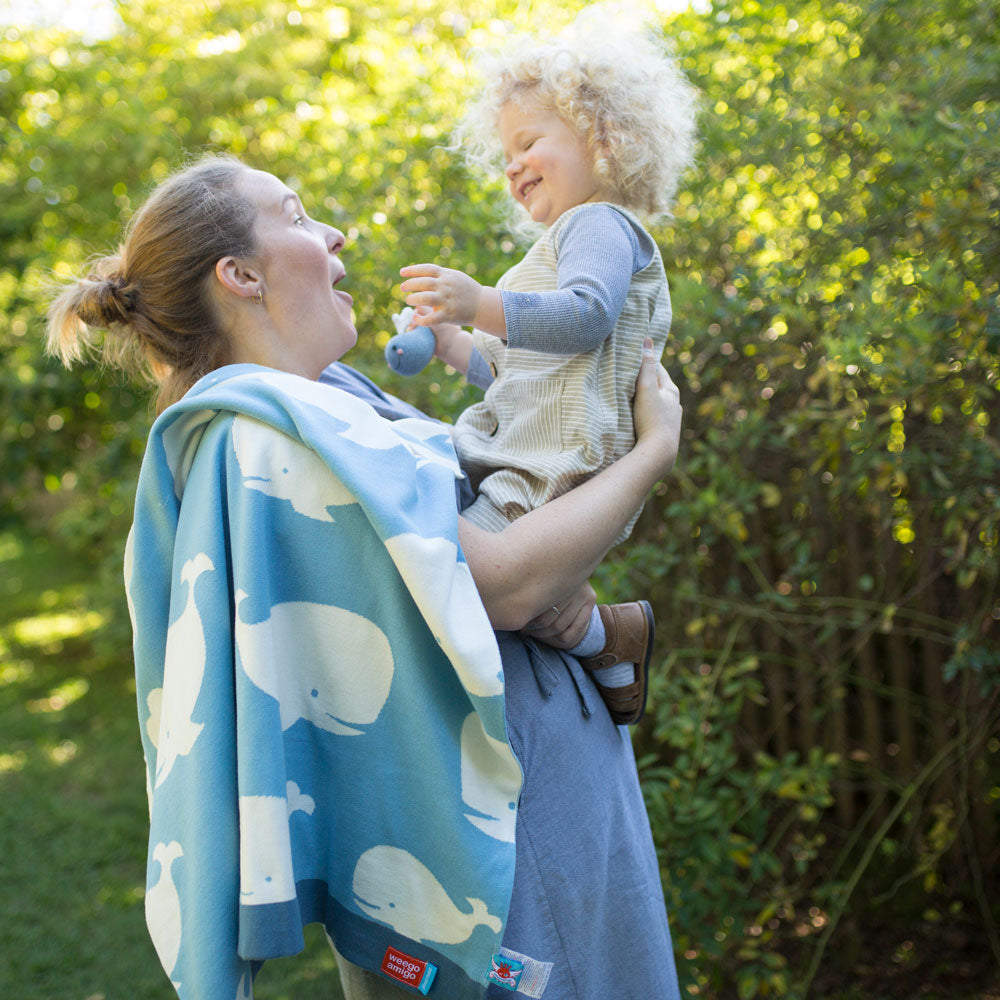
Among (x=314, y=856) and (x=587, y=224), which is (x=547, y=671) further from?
(x=587, y=224)

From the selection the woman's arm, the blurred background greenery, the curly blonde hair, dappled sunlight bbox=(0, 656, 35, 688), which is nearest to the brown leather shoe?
the woman's arm

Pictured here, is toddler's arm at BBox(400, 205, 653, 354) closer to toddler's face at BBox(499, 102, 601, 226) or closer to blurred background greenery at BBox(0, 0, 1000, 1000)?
toddler's face at BBox(499, 102, 601, 226)

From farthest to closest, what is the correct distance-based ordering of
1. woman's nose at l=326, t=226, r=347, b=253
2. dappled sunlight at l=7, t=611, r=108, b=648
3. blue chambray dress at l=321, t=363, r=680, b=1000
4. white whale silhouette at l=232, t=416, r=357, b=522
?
dappled sunlight at l=7, t=611, r=108, b=648
woman's nose at l=326, t=226, r=347, b=253
blue chambray dress at l=321, t=363, r=680, b=1000
white whale silhouette at l=232, t=416, r=357, b=522

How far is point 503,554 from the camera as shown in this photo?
1.30m

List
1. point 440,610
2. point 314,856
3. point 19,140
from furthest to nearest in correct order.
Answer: point 19,140 < point 314,856 < point 440,610

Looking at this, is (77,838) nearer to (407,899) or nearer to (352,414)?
(407,899)

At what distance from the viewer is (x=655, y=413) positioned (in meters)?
1.55

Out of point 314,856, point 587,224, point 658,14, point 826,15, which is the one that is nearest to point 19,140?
point 658,14

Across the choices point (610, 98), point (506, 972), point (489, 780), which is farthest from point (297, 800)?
point (610, 98)

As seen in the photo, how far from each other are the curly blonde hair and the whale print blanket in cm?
72

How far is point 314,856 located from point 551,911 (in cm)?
34

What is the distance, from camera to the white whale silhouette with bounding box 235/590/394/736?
123 cm

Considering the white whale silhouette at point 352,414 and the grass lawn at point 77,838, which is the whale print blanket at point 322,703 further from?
the grass lawn at point 77,838

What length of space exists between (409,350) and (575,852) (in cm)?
85
